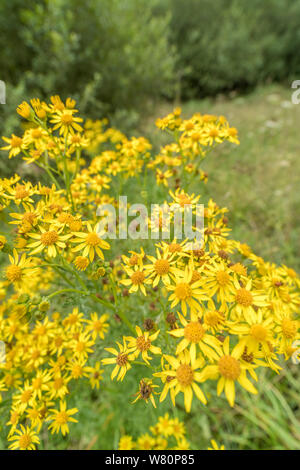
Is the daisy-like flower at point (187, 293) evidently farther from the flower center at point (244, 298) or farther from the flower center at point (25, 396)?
the flower center at point (25, 396)

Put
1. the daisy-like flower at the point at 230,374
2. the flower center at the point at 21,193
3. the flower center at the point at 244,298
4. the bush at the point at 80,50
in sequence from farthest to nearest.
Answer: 1. the bush at the point at 80,50
2. the flower center at the point at 21,193
3. the flower center at the point at 244,298
4. the daisy-like flower at the point at 230,374

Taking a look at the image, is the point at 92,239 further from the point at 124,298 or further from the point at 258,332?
the point at 258,332

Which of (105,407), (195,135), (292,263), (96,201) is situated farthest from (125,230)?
(292,263)

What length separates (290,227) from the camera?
4.45 meters

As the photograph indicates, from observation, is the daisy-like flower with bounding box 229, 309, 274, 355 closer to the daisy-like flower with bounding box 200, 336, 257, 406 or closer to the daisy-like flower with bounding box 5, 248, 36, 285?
the daisy-like flower with bounding box 200, 336, 257, 406

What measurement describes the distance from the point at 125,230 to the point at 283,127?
733cm

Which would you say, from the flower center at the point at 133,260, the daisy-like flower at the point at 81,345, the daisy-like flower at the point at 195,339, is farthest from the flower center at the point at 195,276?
the daisy-like flower at the point at 81,345

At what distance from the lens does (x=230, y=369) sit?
1141mm

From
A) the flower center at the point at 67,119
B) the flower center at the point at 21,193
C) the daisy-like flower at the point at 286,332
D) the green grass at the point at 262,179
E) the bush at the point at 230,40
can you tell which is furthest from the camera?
the bush at the point at 230,40

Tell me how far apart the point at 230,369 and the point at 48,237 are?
1147 mm

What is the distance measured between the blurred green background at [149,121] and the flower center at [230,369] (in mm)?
1332

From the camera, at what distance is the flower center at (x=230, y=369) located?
1136mm

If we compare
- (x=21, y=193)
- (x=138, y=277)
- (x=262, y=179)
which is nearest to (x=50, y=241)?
(x=21, y=193)

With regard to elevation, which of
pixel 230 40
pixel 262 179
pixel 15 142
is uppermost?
pixel 230 40
